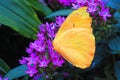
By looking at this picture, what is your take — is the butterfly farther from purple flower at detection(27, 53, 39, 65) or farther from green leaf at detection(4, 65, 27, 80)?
green leaf at detection(4, 65, 27, 80)

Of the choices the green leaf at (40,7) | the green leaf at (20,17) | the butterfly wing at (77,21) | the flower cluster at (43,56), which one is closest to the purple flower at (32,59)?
the flower cluster at (43,56)

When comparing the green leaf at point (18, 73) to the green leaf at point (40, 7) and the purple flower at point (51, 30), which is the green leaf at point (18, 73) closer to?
the purple flower at point (51, 30)

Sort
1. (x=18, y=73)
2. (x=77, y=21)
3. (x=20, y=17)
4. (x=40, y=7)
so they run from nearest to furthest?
(x=77, y=21) < (x=18, y=73) < (x=20, y=17) < (x=40, y=7)

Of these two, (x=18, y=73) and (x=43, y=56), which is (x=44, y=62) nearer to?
(x=43, y=56)

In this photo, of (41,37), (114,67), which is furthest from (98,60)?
(41,37)

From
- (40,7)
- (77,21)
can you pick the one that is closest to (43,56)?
(77,21)
